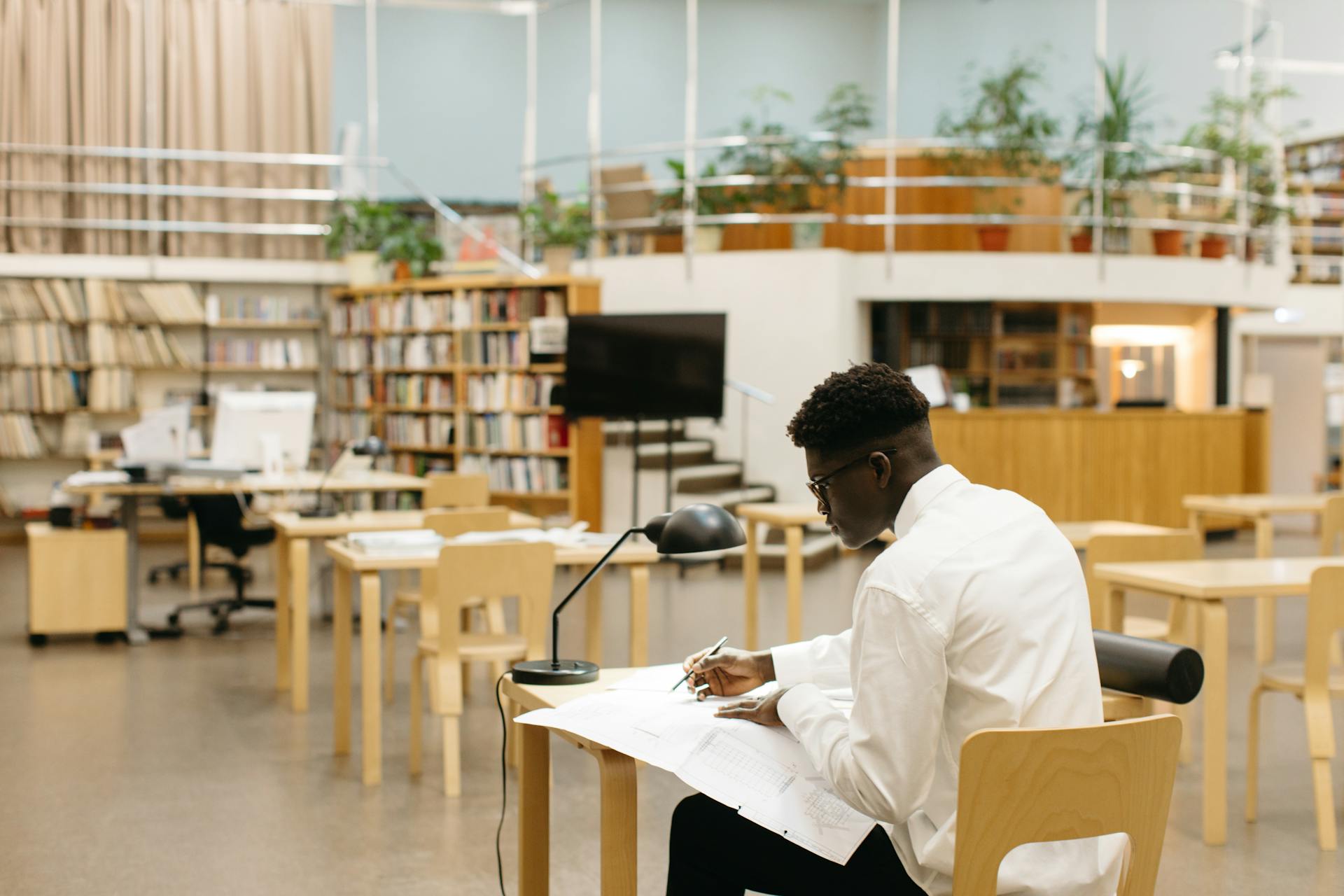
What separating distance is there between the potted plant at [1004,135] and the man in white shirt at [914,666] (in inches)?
347

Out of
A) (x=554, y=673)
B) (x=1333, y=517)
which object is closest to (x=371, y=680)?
(x=554, y=673)

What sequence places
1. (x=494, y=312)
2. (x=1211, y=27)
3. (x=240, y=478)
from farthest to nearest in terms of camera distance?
(x=1211, y=27) < (x=494, y=312) < (x=240, y=478)

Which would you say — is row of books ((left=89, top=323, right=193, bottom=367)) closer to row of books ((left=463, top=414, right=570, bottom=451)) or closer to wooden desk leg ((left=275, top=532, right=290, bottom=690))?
row of books ((left=463, top=414, right=570, bottom=451))

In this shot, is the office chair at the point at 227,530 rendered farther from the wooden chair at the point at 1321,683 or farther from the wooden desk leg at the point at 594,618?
the wooden chair at the point at 1321,683

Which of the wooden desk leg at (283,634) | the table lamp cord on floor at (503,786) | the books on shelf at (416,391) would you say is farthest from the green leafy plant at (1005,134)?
the table lamp cord on floor at (503,786)

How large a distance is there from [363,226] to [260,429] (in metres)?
4.42

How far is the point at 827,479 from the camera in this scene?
5.97ft

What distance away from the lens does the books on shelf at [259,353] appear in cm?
1141

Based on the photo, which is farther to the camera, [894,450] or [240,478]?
[240,478]

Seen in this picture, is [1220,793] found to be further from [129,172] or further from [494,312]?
[129,172]

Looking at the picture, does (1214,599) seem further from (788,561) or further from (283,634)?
(283,634)

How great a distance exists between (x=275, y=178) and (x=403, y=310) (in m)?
2.60

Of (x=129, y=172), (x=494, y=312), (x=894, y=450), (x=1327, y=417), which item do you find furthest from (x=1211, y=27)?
(x=894, y=450)

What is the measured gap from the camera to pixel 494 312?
9648 mm
